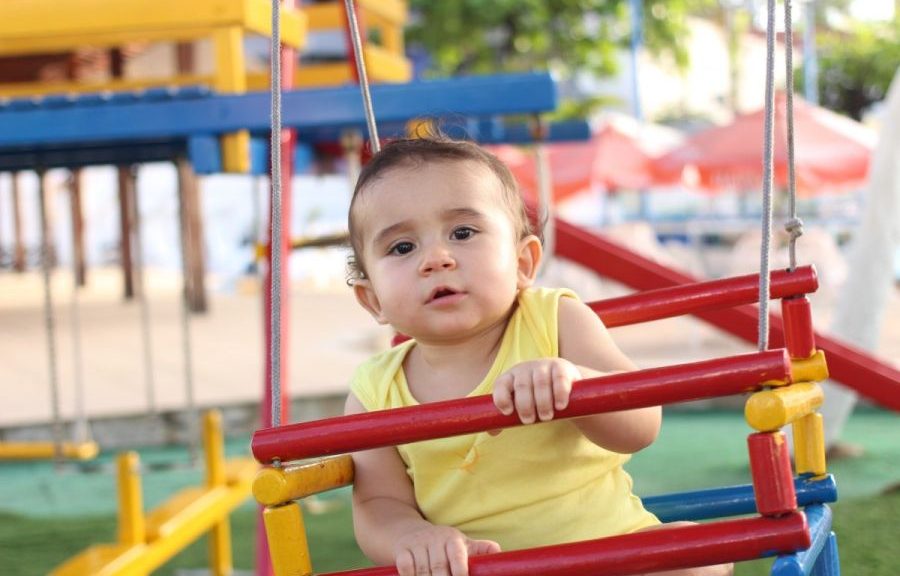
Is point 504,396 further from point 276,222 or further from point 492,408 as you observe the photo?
point 276,222

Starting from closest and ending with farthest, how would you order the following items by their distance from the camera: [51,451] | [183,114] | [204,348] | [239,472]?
[183,114] → [51,451] → [239,472] → [204,348]

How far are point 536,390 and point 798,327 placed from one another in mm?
789

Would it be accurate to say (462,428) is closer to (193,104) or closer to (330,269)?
(193,104)

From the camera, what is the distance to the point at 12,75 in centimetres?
815

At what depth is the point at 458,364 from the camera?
2123 mm

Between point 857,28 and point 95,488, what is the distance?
28268mm

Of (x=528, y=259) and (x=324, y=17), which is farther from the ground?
(x=324, y=17)

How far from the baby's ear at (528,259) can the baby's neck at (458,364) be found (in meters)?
0.08

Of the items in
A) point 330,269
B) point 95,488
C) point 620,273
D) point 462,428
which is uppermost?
point 462,428

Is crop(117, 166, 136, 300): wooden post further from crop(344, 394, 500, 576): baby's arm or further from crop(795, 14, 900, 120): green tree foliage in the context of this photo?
crop(795, 14, 900, 120): green tree foliage

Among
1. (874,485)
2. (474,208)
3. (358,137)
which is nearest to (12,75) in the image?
(358,137)

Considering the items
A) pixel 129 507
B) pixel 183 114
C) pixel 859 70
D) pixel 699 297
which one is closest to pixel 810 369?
pixel 699 297

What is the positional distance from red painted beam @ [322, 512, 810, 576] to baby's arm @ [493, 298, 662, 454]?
0.57ft

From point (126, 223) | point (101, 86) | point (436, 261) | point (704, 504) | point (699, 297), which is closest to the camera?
point (436, 261)
